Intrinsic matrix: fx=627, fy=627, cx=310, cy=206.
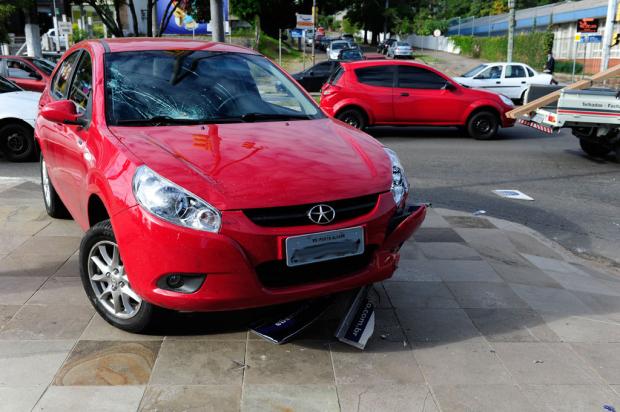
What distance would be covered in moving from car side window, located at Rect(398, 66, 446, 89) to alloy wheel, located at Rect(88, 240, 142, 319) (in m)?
10.9

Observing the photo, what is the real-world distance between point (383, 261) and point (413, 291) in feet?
3.03

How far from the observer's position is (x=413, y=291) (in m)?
4.46

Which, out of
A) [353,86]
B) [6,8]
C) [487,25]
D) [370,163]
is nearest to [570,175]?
[353,86]

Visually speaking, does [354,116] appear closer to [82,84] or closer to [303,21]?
[82,84]

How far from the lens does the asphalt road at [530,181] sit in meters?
7.18

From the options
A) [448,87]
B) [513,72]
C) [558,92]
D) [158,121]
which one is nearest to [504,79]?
[513,72]

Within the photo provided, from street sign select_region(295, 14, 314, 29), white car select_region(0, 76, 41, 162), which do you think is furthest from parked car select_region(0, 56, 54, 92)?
street sign select_region(295, 14, 314, 29)

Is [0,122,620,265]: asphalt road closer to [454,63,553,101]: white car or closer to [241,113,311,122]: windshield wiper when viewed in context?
[241,113,311,122]: windshield wiper

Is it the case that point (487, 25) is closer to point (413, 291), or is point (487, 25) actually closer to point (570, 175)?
point (570, 175)

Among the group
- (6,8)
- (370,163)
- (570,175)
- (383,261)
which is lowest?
(570,175)

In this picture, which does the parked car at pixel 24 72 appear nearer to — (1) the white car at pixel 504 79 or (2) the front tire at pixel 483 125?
(2) the front tire at pixel 483 125

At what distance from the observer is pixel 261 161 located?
11.5 feet

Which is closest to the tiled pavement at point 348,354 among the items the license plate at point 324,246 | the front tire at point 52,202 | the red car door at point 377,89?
the license plate at point 324,246

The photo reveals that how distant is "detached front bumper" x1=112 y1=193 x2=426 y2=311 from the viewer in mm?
3127
